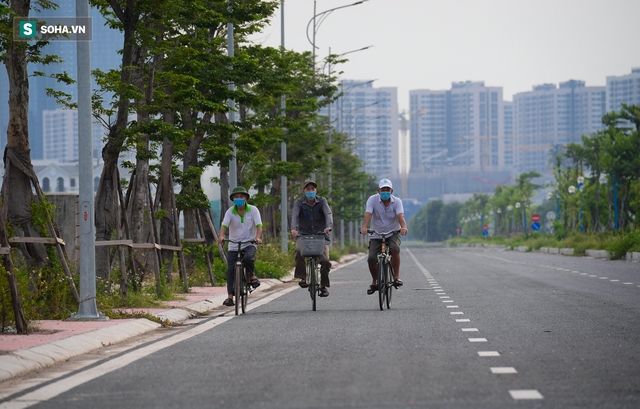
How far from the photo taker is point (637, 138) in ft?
222

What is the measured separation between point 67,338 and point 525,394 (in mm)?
6420

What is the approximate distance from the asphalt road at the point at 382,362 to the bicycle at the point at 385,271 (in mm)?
429

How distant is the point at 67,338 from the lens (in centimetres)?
1337

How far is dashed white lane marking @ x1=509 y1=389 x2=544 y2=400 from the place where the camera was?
27.8ft

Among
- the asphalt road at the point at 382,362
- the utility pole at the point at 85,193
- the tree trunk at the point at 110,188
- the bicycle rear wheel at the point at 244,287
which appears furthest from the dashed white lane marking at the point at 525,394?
the tree trunk at the point at 110,188

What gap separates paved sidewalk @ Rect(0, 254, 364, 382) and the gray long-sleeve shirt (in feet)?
7.42

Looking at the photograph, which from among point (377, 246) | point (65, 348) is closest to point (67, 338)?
point (65, 348)

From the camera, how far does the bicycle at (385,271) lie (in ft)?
60.6

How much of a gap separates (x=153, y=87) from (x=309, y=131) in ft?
81.5

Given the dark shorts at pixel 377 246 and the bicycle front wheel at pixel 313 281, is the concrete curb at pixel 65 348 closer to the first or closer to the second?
the bicycle front wheel at pixel 313 281

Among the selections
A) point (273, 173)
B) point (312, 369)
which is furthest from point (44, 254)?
point (273, 173)

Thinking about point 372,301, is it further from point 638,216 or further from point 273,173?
point 638,216

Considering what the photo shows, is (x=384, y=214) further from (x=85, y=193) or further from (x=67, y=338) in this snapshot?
(x=67, y=338)

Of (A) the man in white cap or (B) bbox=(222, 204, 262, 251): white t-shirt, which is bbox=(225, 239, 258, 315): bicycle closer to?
(B) bbox=(222, 204, 262, 251): white t-shirt
